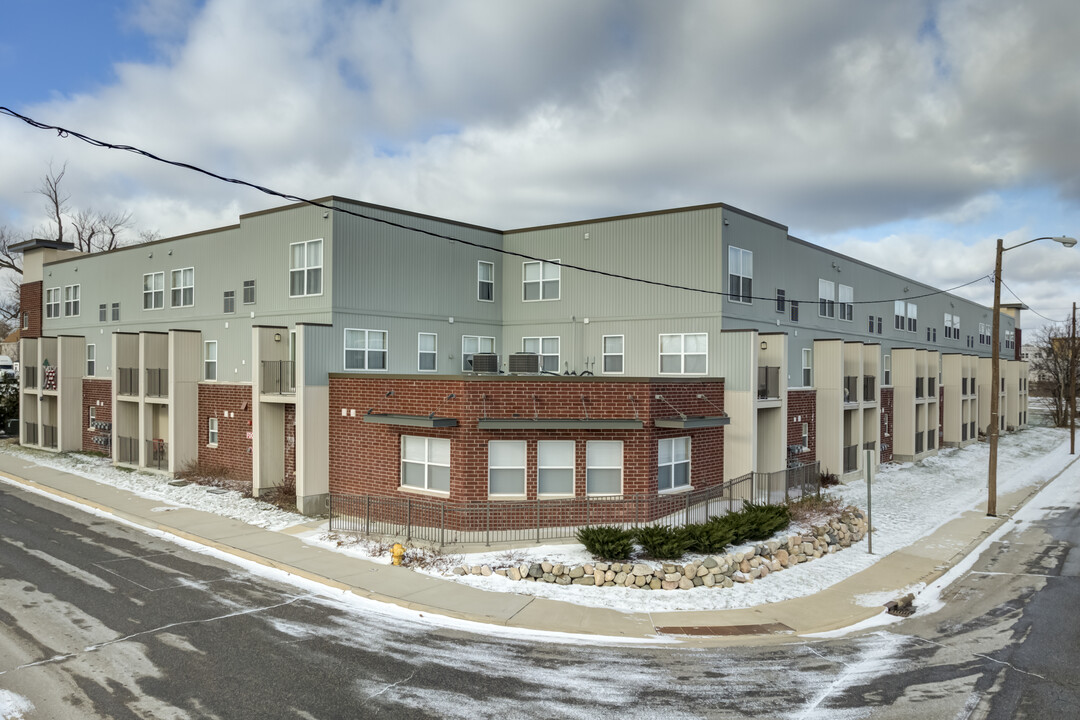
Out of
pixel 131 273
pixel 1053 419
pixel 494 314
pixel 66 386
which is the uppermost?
pixel 131 273

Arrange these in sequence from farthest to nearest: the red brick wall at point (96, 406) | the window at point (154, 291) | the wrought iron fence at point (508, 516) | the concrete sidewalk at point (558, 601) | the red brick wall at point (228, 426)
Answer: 1. the red brick wall at point (96, 406)
2. the window at point (154, 291)
3. the red brick wall at point (228, 426)
4. the wrought iron fence at point (508, 516)
5. the concrete sidewalk at point (558, 601)

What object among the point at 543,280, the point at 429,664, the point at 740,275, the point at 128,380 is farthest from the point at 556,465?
the point at 128,380

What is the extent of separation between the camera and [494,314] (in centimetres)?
2834

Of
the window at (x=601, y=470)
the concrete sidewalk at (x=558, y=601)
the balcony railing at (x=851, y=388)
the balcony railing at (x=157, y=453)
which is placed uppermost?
the balcony railing at (x=851, y=388)

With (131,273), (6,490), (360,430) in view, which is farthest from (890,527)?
(131,273)

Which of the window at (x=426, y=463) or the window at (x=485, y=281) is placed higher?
the window at (x=485, y=281)

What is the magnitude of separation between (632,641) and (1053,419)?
70.5 meters

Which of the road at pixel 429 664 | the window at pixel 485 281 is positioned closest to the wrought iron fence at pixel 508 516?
the road at pixel 429 664

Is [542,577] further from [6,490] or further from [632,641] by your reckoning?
[6,490]

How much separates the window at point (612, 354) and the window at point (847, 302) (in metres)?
12.3

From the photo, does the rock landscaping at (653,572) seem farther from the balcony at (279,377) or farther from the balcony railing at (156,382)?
the balcony railing at (156,382)

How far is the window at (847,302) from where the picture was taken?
31.9 meters

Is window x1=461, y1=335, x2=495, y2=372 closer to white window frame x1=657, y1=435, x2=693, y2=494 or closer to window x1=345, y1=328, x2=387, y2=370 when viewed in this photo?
window x1=345, y1=328, x2=387, y2=370

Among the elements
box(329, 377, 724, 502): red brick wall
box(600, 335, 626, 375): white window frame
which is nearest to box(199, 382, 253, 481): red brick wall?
box(329, 377, 724, 502): red brick wall
